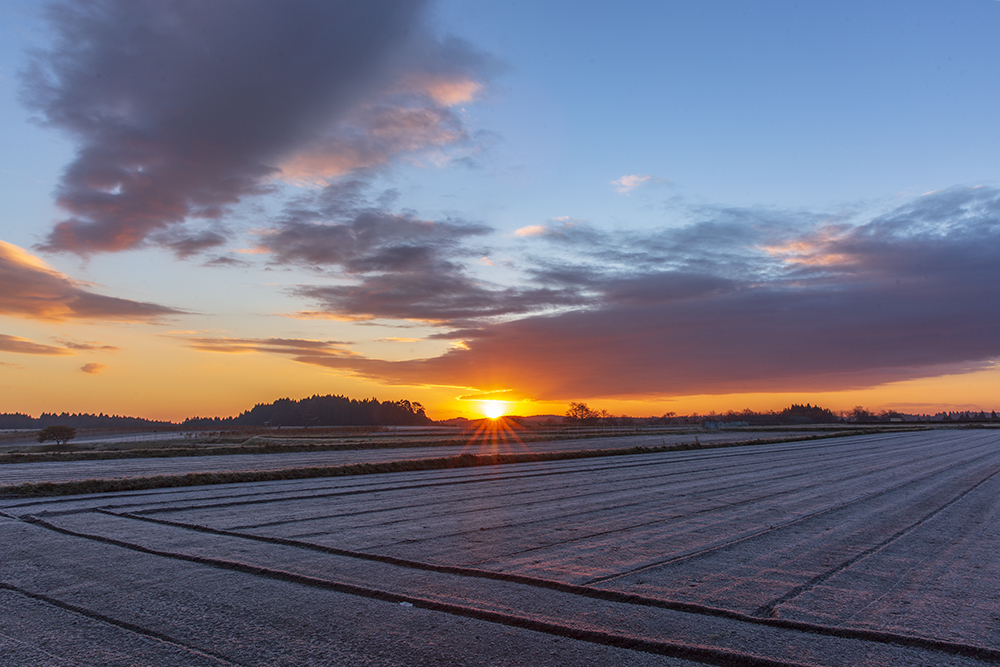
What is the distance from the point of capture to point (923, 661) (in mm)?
5066

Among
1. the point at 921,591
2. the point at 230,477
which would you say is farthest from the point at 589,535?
the point at 230,477

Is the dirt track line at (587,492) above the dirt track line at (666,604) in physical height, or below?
below

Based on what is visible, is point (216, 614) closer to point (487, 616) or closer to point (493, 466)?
point (487, 616)

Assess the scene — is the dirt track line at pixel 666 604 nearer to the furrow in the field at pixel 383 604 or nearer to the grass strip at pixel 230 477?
the furrow in the field at pixel 383 604

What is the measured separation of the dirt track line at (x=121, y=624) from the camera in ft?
16.8

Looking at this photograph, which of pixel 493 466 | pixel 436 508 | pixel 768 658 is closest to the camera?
pixel 768 658

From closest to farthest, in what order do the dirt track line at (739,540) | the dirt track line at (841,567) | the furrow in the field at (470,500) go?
the dirt track line at (841,567)
the dirt track line at (739,540)
the furrow in the field at (470,500)

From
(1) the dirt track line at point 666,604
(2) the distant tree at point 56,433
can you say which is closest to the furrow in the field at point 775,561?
(1) the dirt track line at point 666,604

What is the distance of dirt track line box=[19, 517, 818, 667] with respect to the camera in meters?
5.04

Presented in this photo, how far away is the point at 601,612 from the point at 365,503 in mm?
9953

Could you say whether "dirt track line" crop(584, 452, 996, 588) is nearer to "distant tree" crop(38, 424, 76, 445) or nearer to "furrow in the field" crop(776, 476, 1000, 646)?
"furrow in the field" crop(776, 476, 1000, 646)

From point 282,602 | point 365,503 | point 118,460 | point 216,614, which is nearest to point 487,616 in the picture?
point 282,602

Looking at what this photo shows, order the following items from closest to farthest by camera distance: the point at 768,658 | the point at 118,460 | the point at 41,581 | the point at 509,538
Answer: the point at 768,658 → the point at 41,581 → the point at 509,538 → the point at 118,460

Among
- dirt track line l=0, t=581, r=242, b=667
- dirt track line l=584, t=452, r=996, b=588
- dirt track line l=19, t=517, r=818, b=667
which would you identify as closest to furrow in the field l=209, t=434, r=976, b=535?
dirt track line l=584, t=452, r=996, b=588
